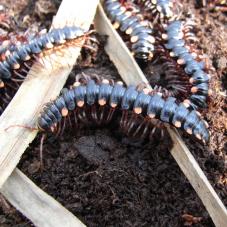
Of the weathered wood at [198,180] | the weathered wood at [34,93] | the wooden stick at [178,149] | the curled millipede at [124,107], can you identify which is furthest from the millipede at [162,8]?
the weathered wood at [198,180]

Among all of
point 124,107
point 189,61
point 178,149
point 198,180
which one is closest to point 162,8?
point 189,61

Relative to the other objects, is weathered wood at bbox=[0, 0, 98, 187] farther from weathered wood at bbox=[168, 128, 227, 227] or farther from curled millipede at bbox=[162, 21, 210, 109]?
weathered wood at bbox=[168, 128, 227, 227]

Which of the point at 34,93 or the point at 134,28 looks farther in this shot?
the point at 134,28

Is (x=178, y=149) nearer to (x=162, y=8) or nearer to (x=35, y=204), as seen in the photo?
(x=35, y=204)

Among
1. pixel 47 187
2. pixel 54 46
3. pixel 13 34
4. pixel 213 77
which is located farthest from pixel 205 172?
pixel 13 34

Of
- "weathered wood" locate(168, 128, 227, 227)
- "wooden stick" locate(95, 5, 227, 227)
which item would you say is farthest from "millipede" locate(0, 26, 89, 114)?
"weathered wood" locate(168, 128, 227, 227)
